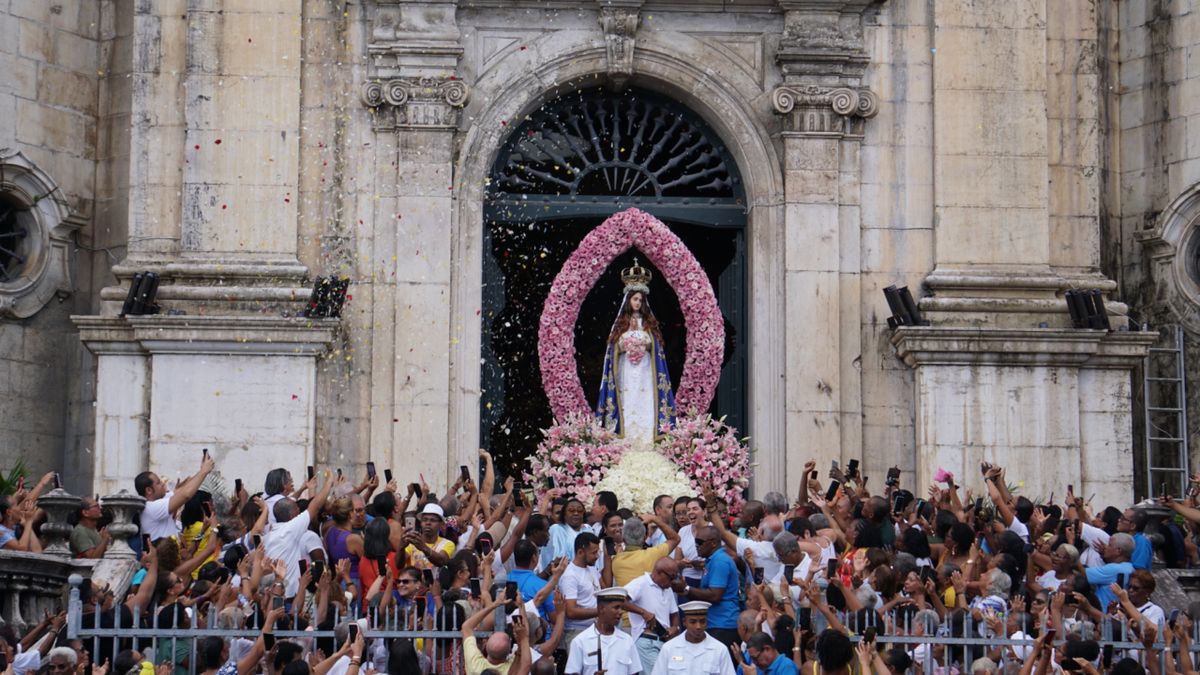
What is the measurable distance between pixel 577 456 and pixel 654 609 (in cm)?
685

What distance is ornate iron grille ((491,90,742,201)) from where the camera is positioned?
87.7ft

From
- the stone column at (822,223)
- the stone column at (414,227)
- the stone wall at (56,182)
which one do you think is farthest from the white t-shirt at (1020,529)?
the stone wall at (56,182)

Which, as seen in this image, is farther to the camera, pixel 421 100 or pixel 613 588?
pixel 421 100

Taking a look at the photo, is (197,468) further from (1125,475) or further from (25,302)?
(1125,475)

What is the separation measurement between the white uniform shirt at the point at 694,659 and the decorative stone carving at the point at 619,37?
10.5m

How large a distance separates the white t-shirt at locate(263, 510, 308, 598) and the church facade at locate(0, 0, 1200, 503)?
229 inches

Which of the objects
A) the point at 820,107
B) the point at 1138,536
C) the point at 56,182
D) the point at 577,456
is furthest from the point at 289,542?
the point at 820,107

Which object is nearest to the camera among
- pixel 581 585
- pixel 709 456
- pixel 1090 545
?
pixel 581 585

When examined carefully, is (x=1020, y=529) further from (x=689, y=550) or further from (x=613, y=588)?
(x=613, y=588)

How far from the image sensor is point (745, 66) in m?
26.4

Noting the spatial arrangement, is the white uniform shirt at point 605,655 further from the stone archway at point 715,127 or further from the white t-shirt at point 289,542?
the stone archway at point 715,127

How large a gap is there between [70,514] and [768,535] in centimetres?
578

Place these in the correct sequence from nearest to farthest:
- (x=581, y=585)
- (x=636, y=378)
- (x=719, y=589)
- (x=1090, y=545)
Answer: (x=581, y=585), (x=719, y=589), (x=1090, y=545), (x=636, y=378)

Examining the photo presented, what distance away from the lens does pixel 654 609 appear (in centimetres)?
1853
